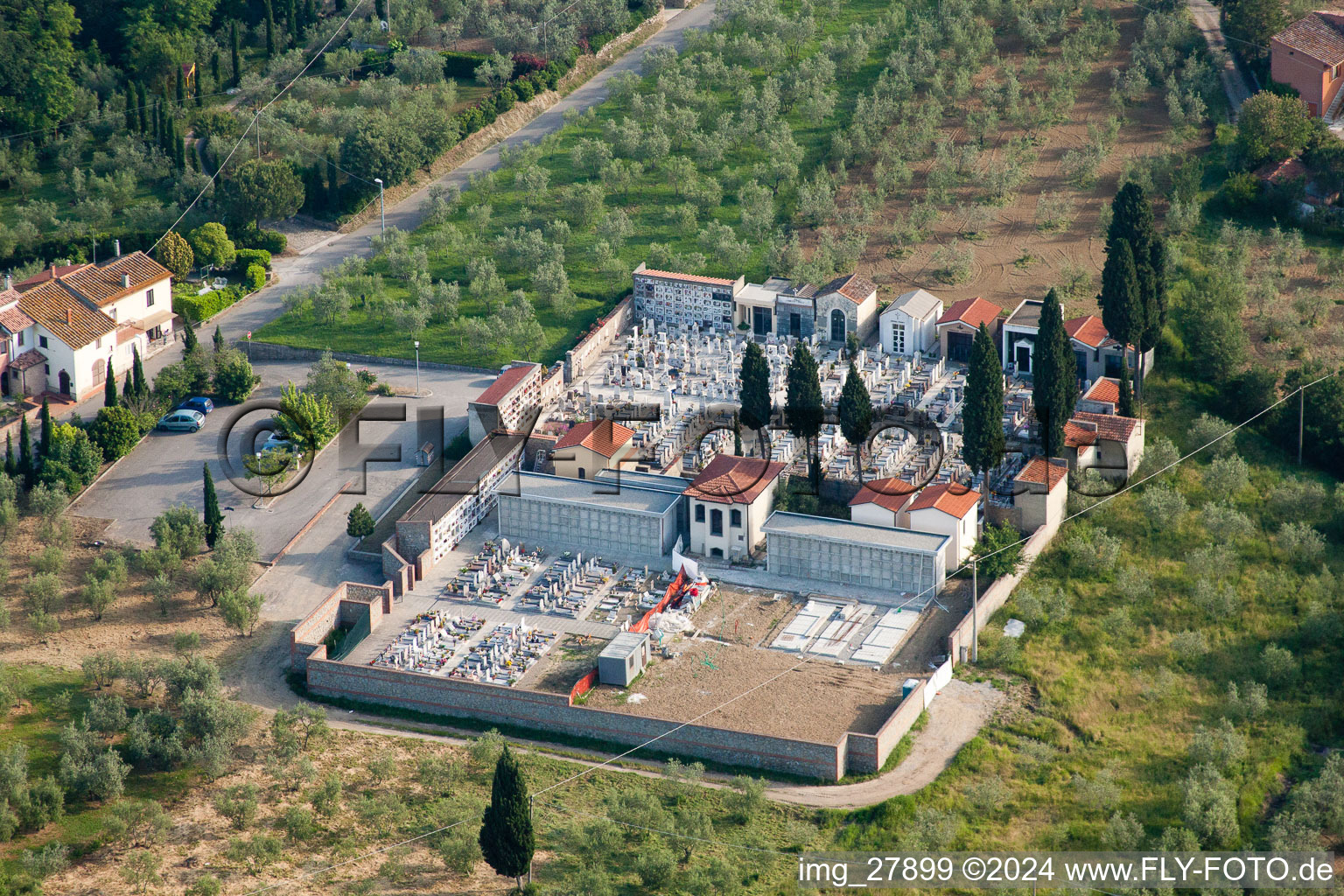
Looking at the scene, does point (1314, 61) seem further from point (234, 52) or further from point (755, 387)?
point (234, 52)

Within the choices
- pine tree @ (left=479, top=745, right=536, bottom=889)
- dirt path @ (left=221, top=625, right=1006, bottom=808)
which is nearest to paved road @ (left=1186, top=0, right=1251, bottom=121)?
dirt path @ (left=221, top=625, right=1006, bottom=808)

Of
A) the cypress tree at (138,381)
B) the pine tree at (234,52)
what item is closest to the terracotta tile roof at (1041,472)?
the cypress tree at (138,381)

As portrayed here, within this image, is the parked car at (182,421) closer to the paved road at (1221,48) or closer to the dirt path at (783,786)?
the dirt path at (783,786)

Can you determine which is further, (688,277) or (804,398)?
(688,277)

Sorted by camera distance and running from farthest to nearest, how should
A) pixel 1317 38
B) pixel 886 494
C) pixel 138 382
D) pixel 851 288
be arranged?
pixel 1317 38, pixel 851 288, pixel 138 382, pixel 886 494

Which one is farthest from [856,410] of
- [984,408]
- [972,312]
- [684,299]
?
[684,299]

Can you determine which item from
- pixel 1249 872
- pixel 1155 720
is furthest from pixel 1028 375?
pixel 1249 872
